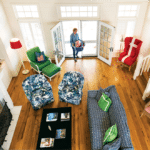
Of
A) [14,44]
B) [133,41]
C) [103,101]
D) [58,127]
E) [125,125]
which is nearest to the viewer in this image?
[125,125]

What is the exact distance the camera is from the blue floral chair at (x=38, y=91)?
14.2 feet

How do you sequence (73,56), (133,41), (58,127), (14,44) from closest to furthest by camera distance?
(58,127) → (14,44) → (133,41) → (73,56)

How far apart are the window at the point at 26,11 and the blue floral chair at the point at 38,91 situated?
274cm

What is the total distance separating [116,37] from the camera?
6.11 metres

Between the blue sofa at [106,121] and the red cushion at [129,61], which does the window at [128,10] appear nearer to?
the red cushion at [129,61]

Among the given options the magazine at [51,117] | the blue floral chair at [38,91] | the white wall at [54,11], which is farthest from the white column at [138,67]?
the magazine at [51,117]

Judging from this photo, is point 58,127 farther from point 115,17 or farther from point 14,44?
point 115,17

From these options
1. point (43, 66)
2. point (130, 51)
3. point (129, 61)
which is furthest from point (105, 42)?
point (43, 66)

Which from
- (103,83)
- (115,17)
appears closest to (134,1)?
(115,17)

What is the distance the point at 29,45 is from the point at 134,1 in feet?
15.0

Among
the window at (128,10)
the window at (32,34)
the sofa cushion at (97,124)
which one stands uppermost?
the window at (128,10)

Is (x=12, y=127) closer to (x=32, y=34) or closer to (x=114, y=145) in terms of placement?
(x=114, y=145)

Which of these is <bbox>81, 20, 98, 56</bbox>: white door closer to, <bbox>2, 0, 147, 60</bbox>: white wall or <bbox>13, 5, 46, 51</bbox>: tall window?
<bbox>2, 0, 147, 60</bbox>: white wall

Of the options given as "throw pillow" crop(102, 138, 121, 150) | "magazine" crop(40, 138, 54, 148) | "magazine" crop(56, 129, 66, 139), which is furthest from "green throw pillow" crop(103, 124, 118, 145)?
"magazine" crop(40, 138, 54, 148)
